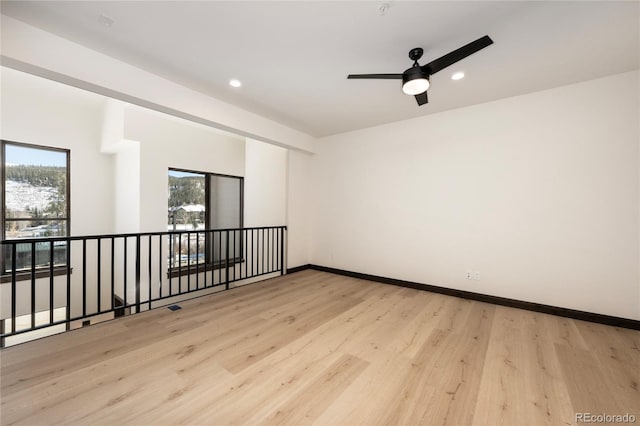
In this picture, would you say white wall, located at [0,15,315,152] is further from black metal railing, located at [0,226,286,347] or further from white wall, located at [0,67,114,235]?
white wall, located at [0,67,114,235]

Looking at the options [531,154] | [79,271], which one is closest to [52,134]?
[79,271]

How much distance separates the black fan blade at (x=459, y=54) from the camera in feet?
5.63

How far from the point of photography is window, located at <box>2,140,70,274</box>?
433 cm

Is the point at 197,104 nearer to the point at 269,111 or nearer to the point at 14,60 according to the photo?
the point at 269,111

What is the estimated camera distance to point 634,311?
2.66 m

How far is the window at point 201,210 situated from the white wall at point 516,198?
3180mm

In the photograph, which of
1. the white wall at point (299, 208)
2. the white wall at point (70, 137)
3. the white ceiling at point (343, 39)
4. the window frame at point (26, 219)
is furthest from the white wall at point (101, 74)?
the window frame at point (26, 219)

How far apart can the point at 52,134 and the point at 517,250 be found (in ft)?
26.2

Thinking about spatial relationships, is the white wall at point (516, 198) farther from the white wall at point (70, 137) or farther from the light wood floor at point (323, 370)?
the white wall at point (70, 137)

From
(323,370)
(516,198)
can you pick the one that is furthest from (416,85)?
(323,370)

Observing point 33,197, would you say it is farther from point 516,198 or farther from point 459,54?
point 516,198

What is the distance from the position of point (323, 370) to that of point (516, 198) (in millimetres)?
3191

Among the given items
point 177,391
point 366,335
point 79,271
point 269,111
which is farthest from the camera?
point 79,271

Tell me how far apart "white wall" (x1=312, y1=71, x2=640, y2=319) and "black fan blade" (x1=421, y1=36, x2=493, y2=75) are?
188 centimetres
